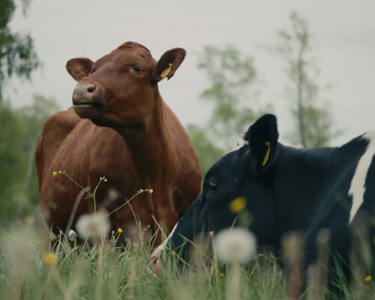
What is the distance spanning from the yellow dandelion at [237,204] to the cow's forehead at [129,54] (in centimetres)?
280

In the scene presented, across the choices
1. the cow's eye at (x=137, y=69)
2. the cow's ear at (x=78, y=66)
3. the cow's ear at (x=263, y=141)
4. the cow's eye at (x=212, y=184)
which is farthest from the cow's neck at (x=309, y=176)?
the cow's ear at (x=78, y=66)

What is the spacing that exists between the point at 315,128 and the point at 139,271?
37589 mm

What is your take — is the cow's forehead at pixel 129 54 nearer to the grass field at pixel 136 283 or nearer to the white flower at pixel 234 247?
the grass field at pixel 136 283

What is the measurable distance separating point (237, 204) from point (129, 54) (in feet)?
9.59

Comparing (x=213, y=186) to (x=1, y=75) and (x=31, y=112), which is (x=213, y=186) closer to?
(x=1, y=75)

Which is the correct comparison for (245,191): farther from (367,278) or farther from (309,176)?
(367,278)

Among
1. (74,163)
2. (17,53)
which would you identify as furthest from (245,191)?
(17,53)

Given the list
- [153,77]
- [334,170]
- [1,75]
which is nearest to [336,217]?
[334,170]

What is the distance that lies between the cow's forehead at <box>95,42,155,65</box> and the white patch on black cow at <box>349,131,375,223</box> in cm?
364

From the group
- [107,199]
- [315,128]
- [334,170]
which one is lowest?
[315,128]

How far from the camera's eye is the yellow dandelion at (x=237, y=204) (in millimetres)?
5707

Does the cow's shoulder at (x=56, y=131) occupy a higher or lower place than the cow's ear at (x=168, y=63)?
lower

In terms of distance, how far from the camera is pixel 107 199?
8.39 m

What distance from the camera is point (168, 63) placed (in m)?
8.34
